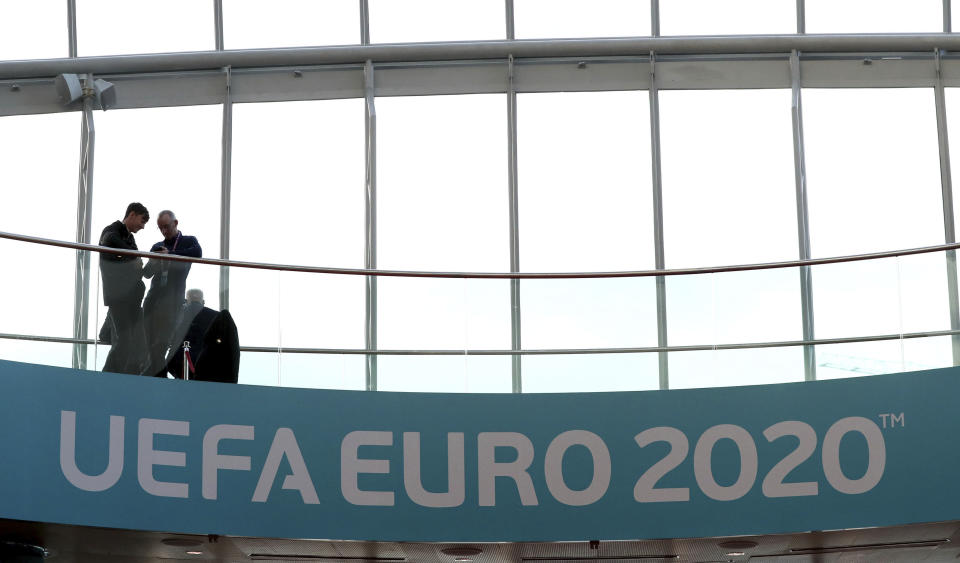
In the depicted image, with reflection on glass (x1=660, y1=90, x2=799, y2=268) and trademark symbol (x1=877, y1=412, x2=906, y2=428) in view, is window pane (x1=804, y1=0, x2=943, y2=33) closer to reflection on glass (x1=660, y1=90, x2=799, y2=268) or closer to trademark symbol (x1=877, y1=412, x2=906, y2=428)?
reflection on glass (x1=660, y1=90, x2=799, y2=268)

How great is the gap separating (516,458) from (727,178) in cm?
615

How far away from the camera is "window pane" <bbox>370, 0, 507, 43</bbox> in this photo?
14258mm

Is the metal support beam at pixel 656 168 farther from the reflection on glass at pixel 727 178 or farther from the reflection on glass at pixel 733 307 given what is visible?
the reflection on glass at pixel 733 307

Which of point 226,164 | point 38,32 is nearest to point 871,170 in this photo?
point 226,164

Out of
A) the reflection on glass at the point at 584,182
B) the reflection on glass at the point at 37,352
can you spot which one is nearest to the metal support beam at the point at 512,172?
the reflection on glass at the point at 584,182

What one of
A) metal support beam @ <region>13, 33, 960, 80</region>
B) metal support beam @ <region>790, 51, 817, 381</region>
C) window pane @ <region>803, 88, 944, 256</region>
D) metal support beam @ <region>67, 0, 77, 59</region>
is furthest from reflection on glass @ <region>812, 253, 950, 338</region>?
metal support beam @ <region>67, 0, 77, 59</region>

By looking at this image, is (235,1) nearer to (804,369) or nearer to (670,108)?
(670,108)

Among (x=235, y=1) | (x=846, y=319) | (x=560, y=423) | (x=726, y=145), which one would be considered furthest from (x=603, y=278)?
(x=235, y=1)

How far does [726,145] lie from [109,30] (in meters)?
7.26

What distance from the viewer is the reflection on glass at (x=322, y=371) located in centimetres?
881

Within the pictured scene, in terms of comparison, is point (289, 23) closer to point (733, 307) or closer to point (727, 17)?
point (727, 17)

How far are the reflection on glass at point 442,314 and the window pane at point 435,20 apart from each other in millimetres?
5845

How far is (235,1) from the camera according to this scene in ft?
47.1

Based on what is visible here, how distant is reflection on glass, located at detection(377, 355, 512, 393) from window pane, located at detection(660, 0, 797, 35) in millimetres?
6772
